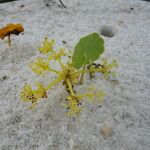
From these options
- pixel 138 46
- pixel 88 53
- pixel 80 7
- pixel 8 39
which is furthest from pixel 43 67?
pixel 80 7

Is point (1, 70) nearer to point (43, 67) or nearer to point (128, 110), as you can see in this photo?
point (43, 67)

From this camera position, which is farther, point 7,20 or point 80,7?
point 80,7

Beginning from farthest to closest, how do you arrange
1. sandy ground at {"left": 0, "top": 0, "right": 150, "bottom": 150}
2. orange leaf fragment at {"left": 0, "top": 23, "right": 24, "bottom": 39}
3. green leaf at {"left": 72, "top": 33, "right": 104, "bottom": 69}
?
orange leaf fragment at {"left": 0, "top": 23, "right": 24, "bottom": 39}, green leaf at {"left": 72, "top": 33, "right": 104, "bottom": 69}, sandy ground at {"left": 0, "top": 0, "right": 150, "bottom": 150}

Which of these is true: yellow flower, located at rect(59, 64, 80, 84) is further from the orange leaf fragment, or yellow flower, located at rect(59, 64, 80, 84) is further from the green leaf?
the orange leaf fragment

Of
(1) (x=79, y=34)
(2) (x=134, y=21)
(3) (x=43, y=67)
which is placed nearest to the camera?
(3) (x=43, y=67)

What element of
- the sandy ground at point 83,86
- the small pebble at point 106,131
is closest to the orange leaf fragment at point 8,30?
the sandy ground at point 83,86

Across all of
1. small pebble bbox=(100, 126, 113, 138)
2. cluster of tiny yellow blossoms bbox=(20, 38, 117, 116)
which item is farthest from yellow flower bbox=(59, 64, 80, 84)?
small pebble bbox=(100, 126, 113, 138)
